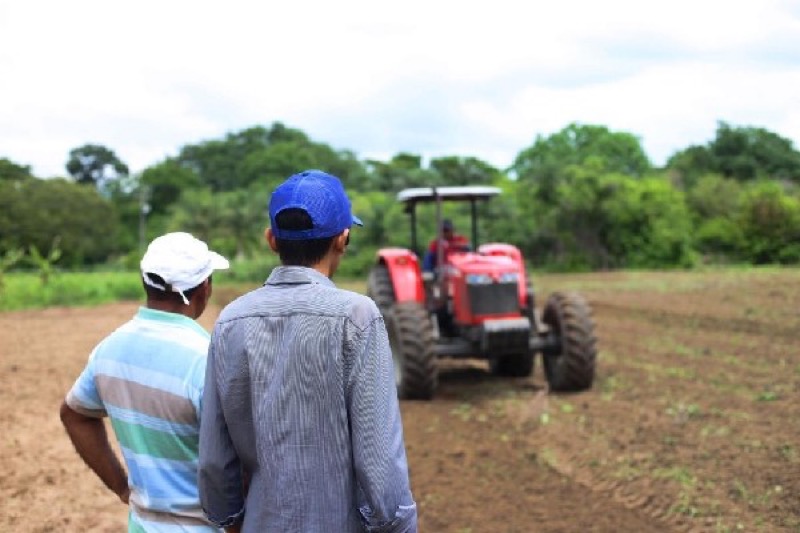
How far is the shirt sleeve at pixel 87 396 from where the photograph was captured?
2.49 metres

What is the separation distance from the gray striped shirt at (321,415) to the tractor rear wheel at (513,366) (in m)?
7.58

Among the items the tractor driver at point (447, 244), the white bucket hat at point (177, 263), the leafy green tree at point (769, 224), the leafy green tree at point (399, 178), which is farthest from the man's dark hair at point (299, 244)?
the leafy green tree at point (399, 178)

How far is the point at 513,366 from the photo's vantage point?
9609 mm

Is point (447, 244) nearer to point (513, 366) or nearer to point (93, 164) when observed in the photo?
point (513, 366)

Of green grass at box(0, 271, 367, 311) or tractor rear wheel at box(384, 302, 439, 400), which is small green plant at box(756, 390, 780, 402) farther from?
green grass at box(0, 271, 367, 311)

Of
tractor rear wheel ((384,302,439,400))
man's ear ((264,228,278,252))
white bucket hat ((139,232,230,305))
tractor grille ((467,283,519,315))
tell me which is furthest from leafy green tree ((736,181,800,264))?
man's ear ((264,228,278,252))

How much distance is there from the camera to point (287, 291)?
1967 millimetres

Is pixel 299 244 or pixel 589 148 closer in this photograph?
pixel 299 244

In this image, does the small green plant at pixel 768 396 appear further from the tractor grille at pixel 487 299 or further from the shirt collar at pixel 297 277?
the shirt collar at pixel 297 277

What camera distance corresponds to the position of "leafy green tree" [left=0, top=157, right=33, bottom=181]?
32.8 meters

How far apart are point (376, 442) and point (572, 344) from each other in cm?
653

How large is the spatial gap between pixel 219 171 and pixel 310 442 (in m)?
77.6

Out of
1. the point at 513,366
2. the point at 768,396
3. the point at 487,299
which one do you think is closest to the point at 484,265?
the point at 487,299

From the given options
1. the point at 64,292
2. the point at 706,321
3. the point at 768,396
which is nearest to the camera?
the point at 768,396
